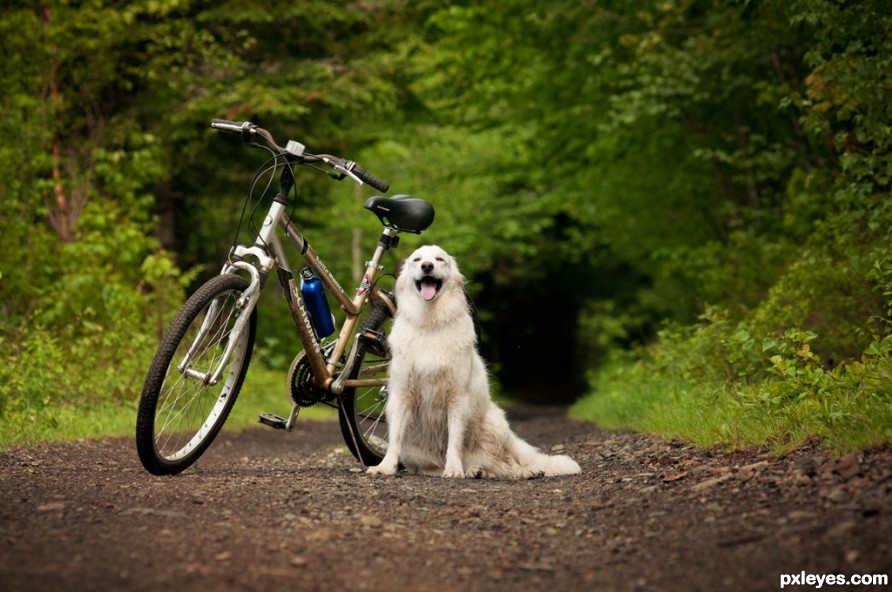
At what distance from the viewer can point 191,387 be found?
18.2 feet

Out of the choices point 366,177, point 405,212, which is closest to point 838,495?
point 366,177

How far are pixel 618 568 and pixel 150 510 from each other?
1893mm

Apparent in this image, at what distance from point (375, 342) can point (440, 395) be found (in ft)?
2.20

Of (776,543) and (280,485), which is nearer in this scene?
(776,543)

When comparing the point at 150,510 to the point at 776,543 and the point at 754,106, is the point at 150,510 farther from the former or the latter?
the point at 754,106

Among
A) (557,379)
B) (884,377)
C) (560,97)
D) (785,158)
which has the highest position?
(560,97)

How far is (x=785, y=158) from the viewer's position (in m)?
13.2

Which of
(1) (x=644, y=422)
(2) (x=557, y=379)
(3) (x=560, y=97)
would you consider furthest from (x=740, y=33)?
(2) (x=557, y=379)

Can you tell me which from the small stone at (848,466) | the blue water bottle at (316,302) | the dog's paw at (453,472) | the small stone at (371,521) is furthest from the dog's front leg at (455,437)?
the small stone at (848,466)

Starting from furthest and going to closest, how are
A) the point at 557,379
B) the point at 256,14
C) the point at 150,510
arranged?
the point at 557,379 → the point at 256,14 → the point at 150,510

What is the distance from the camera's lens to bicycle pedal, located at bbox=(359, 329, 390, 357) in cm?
639

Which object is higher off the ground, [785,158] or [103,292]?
[785,158]

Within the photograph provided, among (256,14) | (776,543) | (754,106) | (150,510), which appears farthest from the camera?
(754,106)

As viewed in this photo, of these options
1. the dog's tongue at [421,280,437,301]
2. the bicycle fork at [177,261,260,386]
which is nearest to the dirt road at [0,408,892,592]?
→ the bicycle fork at [177,261,260,386]
